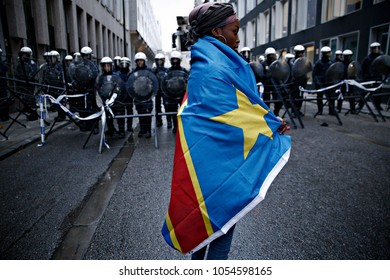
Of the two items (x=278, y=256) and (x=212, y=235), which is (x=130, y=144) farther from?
(x=212, y=235)

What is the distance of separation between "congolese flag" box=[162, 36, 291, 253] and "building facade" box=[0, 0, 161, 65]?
11.1 metres

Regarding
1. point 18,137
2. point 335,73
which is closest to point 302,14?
point 335,73

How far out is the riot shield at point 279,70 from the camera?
9164 millimetres

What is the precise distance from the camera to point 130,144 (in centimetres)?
754

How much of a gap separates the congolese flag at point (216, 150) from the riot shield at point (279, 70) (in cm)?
797

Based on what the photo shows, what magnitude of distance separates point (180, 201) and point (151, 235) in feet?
5.02

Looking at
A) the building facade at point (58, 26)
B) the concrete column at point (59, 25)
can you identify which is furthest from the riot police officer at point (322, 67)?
the concrete column at point (59, 25)

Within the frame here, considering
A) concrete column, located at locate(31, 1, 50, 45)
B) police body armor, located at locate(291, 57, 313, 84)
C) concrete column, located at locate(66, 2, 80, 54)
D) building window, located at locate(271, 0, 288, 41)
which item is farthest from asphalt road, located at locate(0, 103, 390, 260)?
building window, located at locate(271, 0, 288, 41)

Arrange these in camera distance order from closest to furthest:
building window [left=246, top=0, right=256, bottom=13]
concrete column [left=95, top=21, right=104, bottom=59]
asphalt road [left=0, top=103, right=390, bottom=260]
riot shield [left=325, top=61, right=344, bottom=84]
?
asphalt road [left=0, top=103, right=390, bottom=260]
riot shield [left=325, top=61, right=344, bottom=84]
concrete column [left=95, top=21, right=104, bottom=59]
building window [left=246, top=0, right=256, bottom=13]

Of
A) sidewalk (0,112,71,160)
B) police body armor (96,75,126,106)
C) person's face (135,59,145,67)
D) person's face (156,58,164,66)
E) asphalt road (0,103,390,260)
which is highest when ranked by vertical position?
person's face (156,58,164,66)

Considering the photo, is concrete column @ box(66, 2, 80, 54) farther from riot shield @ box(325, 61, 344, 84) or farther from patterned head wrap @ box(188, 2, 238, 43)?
patterned head wrap @ box(188, 2, 238, 43)

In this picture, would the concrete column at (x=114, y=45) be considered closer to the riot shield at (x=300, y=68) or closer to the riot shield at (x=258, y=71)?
the riot shield at (x=258, y=71)

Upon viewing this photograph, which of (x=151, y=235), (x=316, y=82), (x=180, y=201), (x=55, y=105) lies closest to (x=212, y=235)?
(x=180, y=201)

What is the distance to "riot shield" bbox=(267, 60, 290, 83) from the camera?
30.1 ft
